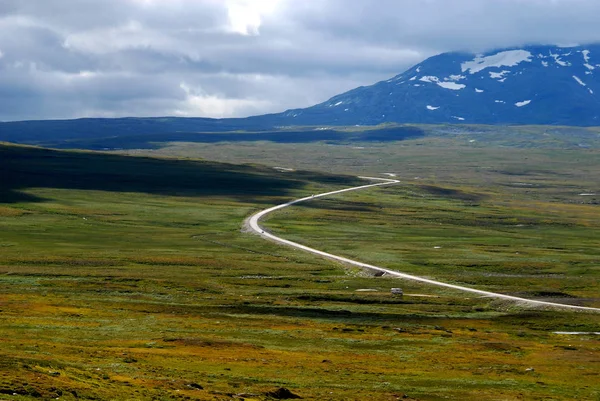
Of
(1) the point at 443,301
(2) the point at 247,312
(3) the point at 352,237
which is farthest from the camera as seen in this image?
(3) the point at 352,237

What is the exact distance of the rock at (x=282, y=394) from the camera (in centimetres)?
5466

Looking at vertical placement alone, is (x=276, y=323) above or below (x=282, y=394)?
below

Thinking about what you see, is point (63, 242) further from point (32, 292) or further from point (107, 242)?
point (32, 292)

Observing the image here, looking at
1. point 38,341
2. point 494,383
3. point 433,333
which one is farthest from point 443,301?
point 38,341

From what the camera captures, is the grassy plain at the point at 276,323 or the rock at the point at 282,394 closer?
the rock at the point at 282,394

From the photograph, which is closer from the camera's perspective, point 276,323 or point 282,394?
point 282,394

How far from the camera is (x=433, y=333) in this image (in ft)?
291

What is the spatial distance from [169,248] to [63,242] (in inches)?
798

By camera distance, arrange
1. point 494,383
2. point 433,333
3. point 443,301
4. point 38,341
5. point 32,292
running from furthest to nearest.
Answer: point 443,301 < point 32,292 < point 433,333 < point 38,341 < point 494,383

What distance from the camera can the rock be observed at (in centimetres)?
5466

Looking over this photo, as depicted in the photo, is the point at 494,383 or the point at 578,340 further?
the point at 578,340

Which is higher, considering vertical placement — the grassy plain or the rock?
the rock

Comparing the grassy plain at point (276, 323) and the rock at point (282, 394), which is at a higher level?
the rock at point (282, 394)

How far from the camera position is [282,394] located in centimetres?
5491
